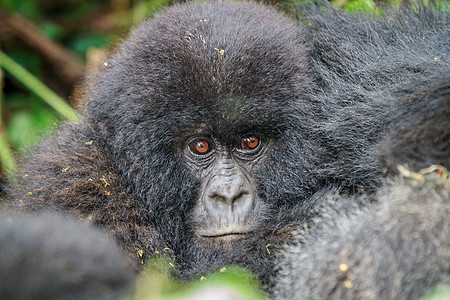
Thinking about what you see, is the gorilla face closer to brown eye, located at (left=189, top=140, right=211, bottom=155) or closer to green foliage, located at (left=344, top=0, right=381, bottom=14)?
brown eye, located at (left=189, top=140, right=211, bottom=155)

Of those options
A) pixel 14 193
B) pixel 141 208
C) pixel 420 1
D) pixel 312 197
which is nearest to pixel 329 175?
pixel 312 197

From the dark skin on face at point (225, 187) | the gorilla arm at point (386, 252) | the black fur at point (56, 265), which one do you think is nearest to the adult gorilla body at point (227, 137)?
the dark skin on face at point (225, 187)

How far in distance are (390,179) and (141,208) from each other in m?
1.23

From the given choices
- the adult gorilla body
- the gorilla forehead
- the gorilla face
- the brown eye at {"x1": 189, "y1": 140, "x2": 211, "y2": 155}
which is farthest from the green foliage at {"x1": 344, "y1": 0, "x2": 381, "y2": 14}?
the brown eye at {"x1": 189, "y1": 140, "x2": 211, "y2": 155}

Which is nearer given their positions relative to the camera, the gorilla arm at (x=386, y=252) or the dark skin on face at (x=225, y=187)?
the gorilla arm at (x=386, y=252)

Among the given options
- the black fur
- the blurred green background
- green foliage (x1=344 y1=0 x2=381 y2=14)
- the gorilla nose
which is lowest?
the blurred green background

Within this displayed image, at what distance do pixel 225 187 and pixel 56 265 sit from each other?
3.96 feet

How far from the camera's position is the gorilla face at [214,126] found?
9.12 feet

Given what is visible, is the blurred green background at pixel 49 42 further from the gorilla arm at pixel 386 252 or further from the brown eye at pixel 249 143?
the gorilla arm at pixel 386 252

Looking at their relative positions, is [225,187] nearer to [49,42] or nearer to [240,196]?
[240,196]

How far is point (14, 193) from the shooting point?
3.08 metres

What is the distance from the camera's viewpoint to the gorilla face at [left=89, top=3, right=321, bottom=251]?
2.78 m

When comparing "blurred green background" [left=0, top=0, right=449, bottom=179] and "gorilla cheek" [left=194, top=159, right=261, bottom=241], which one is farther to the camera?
"blurred green background" [left=0, top=0, right=449, bottom=179]

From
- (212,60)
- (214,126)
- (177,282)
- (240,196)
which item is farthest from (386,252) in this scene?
(212,60)
